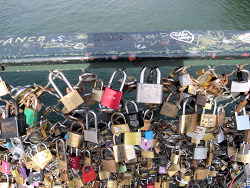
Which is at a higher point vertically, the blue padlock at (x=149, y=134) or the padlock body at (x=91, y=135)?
the padlock body at (x=91, y=135)

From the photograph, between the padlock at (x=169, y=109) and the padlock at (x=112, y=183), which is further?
the padlock at (x=112, y=183)

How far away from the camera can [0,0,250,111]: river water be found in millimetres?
6730

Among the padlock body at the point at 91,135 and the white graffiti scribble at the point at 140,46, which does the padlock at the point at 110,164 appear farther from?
the white graffiti scribble at the point at 140,46

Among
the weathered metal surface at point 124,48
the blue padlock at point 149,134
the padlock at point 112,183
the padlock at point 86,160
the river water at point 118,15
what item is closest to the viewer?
the weathered metal surface at point 124,48

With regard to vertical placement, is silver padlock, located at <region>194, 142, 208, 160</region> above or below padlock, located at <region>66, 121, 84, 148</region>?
below

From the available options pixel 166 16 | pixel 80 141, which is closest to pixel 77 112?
pixel 80 141

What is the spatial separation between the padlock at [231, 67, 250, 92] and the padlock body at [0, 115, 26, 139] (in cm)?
158

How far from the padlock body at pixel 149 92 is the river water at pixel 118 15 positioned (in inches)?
221

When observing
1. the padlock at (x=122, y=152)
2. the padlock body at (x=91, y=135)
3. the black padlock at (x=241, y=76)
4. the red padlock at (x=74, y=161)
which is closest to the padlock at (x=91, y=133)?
the padlock body at (x=91, y=135)

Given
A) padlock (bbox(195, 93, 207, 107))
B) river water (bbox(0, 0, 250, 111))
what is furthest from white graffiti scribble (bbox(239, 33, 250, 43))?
river water (bbox(0, 0, 250, 111))

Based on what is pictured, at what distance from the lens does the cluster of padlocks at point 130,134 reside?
4.78 feet

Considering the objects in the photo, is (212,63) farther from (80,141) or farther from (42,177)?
(42,177)

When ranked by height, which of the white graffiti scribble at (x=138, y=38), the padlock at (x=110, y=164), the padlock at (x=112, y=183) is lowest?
the padlock at (x=112, y=183)

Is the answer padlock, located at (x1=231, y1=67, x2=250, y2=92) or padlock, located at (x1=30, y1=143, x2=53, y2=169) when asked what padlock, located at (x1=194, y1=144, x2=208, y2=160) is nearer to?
padlock, located at (x1=231, y1=67, x2=250, y2=92)
